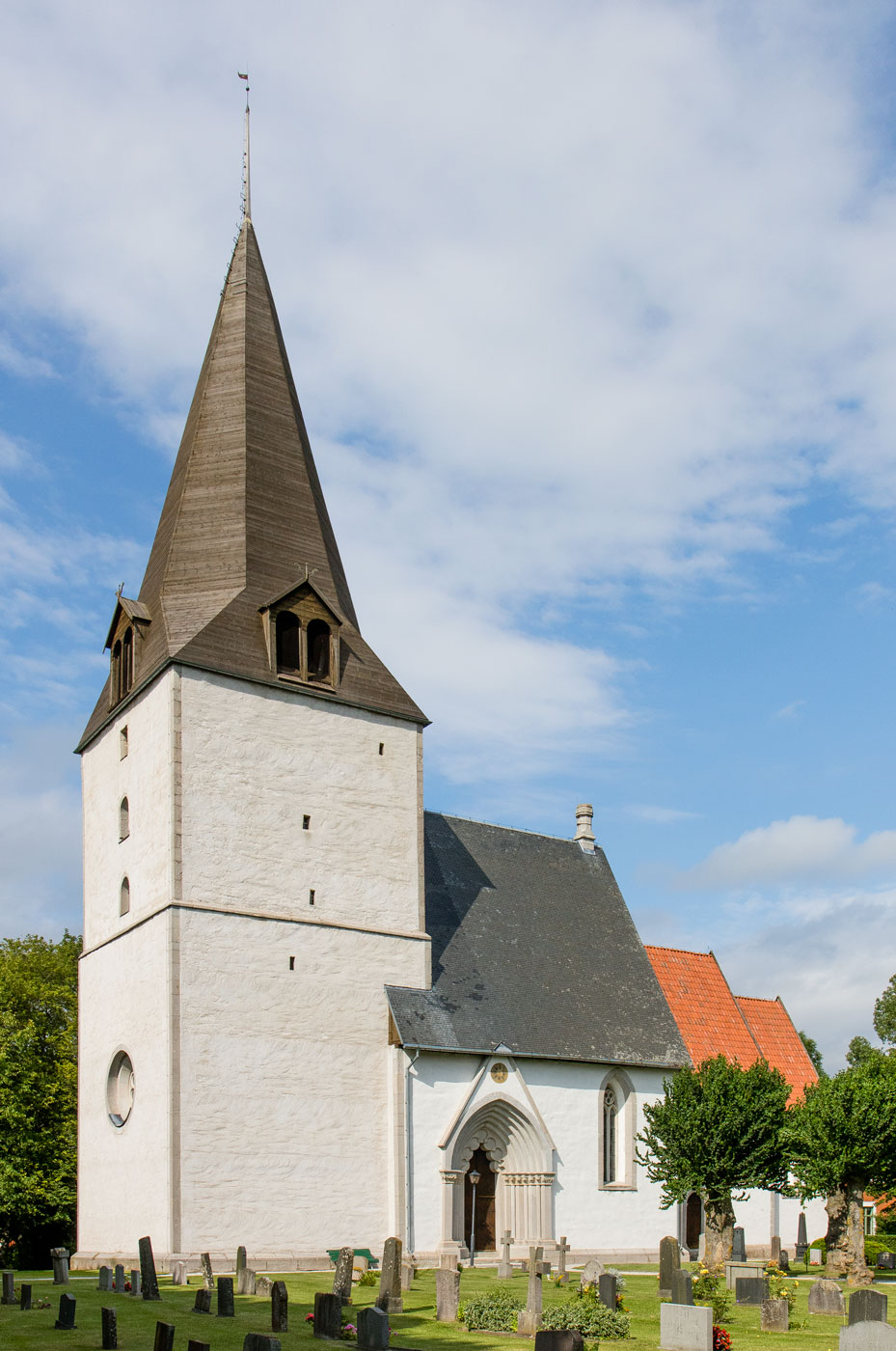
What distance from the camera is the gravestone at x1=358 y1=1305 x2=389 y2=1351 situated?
15.9 meters

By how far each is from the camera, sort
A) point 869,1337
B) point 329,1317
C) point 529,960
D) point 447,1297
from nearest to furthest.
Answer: point 869,1337 < point 329,1317 < point 447,1297 < point 529,960

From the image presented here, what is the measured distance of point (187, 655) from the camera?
29484 millimetres

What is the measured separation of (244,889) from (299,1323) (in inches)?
449

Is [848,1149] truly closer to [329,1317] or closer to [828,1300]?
A: [828,1300]

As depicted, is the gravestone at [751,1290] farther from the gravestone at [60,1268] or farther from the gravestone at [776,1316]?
the gravestone at [60,1268]

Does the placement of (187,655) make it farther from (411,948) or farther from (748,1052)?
(748,1052)

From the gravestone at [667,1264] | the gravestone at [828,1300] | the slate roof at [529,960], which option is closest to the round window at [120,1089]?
the slate roof at [529,960]

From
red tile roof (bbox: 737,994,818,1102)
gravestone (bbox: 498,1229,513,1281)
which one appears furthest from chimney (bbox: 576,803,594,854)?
gravestone (bbox: 498,1229,513,1281)

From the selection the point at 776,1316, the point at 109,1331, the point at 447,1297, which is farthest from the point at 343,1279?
the point at 776,1316

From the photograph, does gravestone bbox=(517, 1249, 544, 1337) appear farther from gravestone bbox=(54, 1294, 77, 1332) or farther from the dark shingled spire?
the dark shingled spire

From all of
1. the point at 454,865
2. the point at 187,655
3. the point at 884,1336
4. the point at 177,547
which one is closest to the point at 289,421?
the point at 177,547

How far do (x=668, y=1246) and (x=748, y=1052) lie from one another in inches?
727

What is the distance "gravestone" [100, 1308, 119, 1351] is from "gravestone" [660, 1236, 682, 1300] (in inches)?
356

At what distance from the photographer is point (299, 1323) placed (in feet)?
61.9
